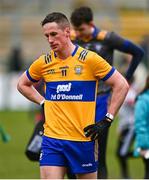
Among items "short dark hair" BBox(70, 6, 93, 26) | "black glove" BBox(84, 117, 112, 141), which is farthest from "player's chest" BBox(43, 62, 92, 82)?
"short dark hair" BBox(70, 6, 93, 26)

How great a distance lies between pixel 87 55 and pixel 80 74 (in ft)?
0.68

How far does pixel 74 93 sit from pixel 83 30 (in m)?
2.40

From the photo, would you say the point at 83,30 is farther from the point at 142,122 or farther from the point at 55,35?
the point at 55,35

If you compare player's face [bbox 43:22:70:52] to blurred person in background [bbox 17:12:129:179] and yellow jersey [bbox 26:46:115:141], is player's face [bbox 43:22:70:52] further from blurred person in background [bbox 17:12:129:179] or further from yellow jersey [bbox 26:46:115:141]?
yellow jersey [bbox 26:46:115:141]

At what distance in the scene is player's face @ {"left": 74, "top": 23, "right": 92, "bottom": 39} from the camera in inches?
413

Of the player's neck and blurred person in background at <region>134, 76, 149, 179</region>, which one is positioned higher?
the player's neck

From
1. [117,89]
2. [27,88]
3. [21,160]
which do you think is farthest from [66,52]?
[21,160]

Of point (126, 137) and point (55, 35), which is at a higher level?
point (55, 35)

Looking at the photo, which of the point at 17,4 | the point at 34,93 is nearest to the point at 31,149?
the point at 34,93

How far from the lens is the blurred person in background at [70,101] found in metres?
8.20

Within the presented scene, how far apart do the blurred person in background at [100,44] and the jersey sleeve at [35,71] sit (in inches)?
71.0

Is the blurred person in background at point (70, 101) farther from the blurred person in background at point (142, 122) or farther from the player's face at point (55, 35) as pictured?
the blurred person in background at point (142, 122)

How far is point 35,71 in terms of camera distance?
28.1 feet

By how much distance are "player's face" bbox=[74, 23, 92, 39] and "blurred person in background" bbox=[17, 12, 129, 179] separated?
2.16 meters
